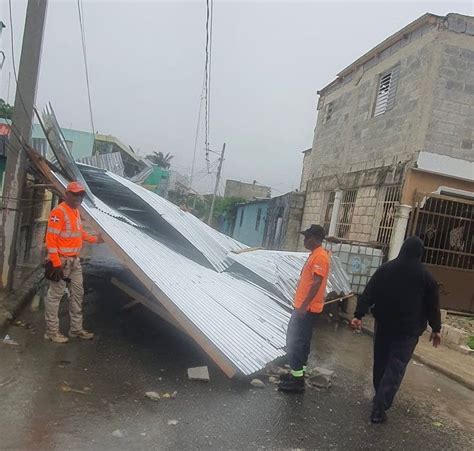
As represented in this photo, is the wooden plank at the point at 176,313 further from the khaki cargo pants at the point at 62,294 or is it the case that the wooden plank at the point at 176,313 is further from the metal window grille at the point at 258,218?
the metal window grille at the point at 258,218

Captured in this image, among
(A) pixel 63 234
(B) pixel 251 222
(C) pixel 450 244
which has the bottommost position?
(A) pixel 63 234

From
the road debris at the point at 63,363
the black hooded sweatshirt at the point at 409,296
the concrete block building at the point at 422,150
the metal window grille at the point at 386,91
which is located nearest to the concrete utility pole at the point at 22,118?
the road debris at the point at 63,363

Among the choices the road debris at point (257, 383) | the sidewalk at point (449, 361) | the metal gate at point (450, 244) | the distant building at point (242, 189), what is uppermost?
the distant building at point (242, 189)

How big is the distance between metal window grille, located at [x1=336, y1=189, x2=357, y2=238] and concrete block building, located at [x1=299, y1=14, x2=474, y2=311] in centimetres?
5

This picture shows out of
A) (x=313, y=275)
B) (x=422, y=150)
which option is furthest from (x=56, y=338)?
(x=422, y=150)

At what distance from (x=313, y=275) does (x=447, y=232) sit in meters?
7.11

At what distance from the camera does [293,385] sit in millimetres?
4691

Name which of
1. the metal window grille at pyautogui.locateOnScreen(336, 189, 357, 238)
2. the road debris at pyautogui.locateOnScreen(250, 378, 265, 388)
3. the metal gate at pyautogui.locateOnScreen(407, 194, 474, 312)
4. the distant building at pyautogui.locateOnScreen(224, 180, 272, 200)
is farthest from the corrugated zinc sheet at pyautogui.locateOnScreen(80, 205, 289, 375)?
the distant building at pyautogui.locateOnScreen(224, 180, 272, 200)

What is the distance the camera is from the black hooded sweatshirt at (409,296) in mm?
4285

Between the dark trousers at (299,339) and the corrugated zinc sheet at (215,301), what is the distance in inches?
12.4

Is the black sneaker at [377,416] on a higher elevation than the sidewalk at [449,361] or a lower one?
lower

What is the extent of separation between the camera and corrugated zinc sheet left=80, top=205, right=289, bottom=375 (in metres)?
4.59

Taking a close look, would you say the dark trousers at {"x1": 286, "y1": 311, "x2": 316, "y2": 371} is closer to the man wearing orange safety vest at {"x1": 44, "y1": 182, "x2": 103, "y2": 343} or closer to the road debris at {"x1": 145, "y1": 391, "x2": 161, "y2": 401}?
the road debris at {"x1": 145, "y1": 391, "x2": 161, "y2": 401}

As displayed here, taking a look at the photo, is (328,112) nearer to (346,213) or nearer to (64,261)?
(346,213)
